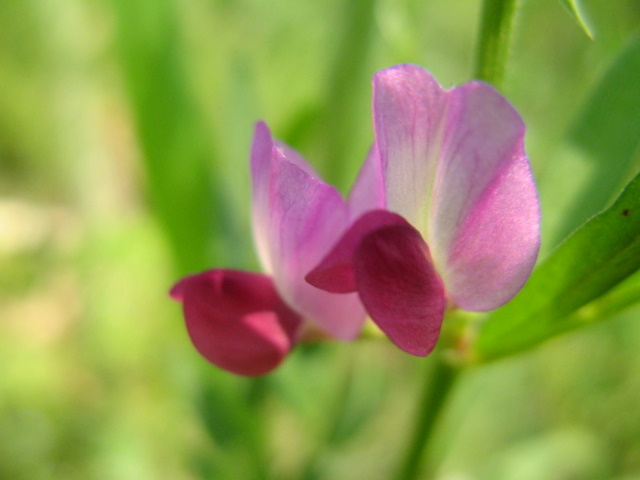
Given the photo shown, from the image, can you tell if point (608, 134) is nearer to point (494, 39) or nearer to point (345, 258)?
point (494, 39)

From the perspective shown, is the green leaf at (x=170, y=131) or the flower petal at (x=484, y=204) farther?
the green leaf at (x=170, y=131)

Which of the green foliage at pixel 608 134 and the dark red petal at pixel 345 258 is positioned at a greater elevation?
the green foliage at pixel 608 134

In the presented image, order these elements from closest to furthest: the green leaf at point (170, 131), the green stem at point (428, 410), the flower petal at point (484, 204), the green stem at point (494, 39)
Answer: the flower petal at point (484, 204) → the green stem at point (494, 39) → the green stem at point (428, 410) → the green leaf at point (170, 131)

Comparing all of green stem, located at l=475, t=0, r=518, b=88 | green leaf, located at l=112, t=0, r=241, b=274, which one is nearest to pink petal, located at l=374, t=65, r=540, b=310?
green stem, located at l=475, t=0, r=518, b=88

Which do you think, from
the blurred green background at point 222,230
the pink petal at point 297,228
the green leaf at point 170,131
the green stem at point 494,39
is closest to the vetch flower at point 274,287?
the pink petal at point 297,228

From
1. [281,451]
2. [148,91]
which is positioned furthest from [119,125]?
[148,91]

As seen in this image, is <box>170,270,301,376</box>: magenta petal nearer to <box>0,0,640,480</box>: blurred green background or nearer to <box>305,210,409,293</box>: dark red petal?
<box>305,210,409,293</box>: dark red petal

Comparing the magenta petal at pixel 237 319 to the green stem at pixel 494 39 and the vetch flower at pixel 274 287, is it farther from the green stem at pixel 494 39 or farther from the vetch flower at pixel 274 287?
the green stem at pixel 494 39
